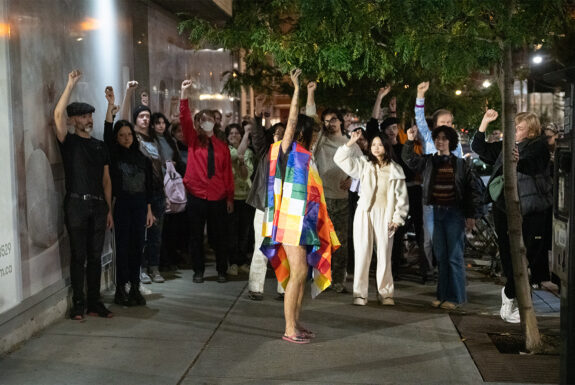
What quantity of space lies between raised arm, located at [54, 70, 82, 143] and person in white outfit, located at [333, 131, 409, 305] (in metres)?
2.85

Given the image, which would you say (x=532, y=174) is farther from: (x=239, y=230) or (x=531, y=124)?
(x=239, y=230)

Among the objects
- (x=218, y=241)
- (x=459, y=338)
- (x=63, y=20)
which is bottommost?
(x=459, y=338)

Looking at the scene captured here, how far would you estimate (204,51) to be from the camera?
1444 cm

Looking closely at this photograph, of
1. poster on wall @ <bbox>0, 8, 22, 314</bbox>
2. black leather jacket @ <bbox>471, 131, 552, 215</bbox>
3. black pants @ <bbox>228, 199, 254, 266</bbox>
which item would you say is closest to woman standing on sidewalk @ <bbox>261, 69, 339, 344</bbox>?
black leather jacket @ <bbox>471, 131, 552, 215</bbox>

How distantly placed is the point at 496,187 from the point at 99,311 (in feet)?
13.6

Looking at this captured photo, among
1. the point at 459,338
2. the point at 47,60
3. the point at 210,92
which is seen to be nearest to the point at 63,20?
the point at 47,60

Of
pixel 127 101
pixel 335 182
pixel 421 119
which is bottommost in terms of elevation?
pixel 335 182

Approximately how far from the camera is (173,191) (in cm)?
1009

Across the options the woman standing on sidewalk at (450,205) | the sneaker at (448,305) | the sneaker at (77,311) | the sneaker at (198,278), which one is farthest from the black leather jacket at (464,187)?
the sneaker at (77,311)

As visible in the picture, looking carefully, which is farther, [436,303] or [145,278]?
[145,278]

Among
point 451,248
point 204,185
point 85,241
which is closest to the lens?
point 85,241

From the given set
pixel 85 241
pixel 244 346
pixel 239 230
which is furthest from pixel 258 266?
pixel 239 230

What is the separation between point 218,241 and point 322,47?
9.09 ft

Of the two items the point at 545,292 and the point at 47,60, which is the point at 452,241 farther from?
the point at 47,60
